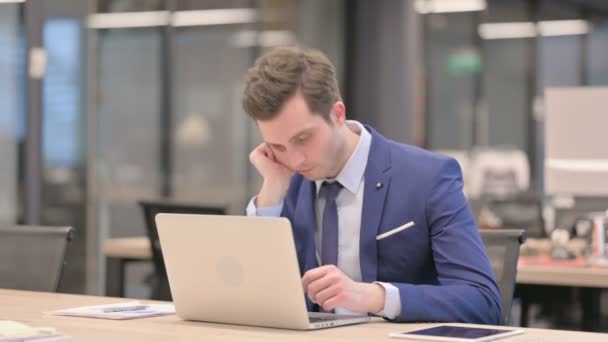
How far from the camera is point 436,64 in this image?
1311cm

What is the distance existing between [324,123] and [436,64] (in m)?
10.8

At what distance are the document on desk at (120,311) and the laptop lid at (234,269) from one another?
165 mm

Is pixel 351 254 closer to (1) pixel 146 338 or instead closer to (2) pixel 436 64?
(1) pixel 146 338

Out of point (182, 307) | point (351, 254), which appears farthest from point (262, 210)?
point (182, 307)

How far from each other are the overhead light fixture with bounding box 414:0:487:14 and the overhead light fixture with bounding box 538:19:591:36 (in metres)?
1.44

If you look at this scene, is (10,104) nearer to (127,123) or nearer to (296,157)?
(127,123)

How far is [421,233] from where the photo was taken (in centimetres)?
253

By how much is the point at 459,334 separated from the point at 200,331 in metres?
0.54

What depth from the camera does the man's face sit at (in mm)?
2428

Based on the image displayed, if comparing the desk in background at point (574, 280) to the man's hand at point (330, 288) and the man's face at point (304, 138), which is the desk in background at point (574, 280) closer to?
the man's face at point (304, 138)

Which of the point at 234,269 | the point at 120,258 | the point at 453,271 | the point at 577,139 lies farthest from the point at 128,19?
the point at 234,269

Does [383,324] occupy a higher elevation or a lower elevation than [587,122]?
lower

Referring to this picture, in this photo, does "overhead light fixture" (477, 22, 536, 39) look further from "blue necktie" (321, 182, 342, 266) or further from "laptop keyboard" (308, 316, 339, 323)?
"laptop keyboard" (308, 316, 339, 323)

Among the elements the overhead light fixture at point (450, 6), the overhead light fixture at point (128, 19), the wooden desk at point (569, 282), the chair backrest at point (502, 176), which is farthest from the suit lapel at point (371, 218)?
the overhead light fixture at point (450, 6)
